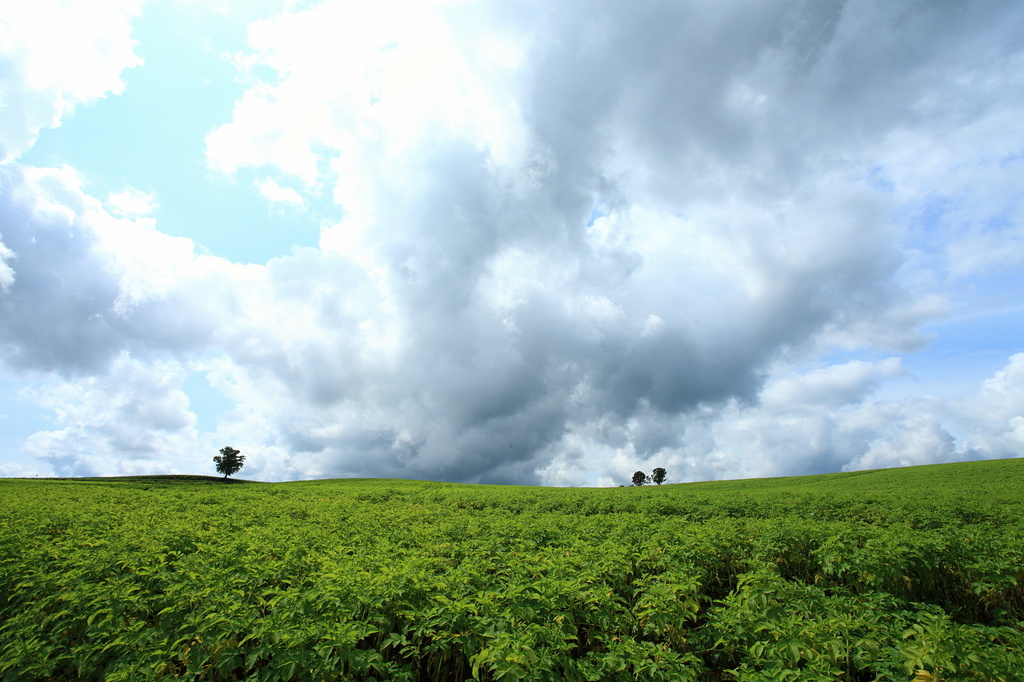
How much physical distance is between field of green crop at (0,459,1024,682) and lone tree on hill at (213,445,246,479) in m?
95.6

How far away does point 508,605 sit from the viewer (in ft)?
21.8

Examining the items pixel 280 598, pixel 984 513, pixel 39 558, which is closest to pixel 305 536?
pixel 39 558

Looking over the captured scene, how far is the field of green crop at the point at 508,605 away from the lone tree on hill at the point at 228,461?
95623 mm

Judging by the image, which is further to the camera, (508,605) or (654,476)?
(654,476)

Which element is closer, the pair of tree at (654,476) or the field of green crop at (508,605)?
the field of green crop at (508,605)

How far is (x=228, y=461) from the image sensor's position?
95875 millimetres

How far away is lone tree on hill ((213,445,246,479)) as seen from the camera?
314 feet

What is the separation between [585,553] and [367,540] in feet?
19.9

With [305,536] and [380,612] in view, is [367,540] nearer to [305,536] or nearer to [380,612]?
[305,536]

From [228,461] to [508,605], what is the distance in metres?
109

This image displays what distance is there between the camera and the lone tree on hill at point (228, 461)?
314 ft

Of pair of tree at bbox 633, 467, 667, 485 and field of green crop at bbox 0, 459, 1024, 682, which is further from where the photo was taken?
pair of tree at bbox 633, 467, 667, 485

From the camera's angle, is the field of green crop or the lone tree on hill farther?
the lone tree on hill

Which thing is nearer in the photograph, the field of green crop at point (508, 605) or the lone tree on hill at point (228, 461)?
the field of green crop at point (508, 605)
